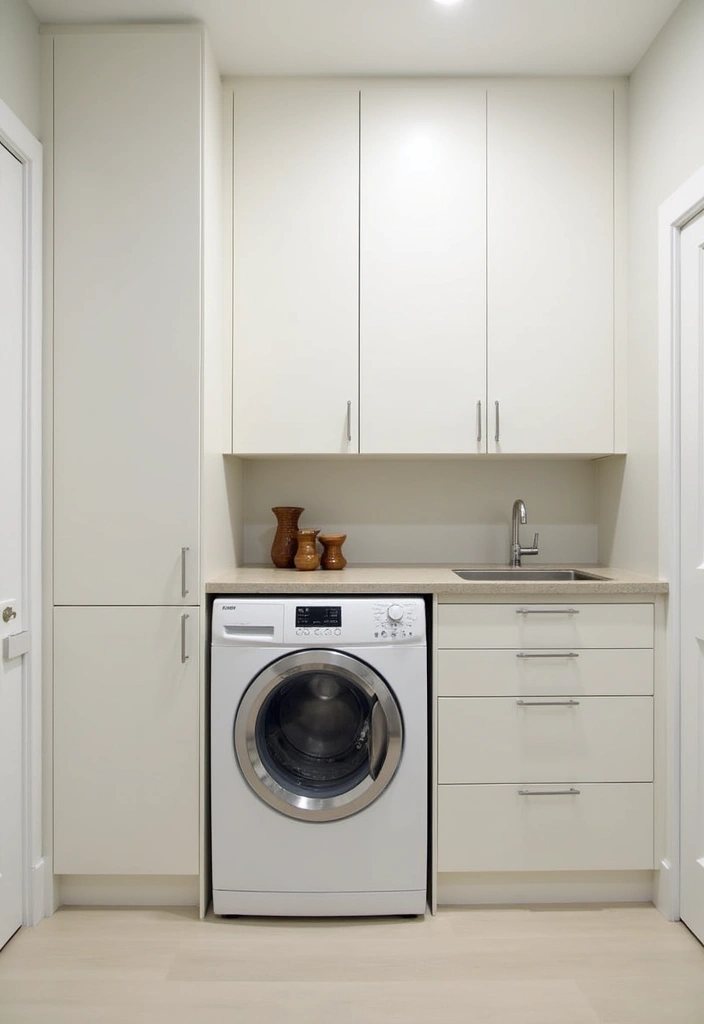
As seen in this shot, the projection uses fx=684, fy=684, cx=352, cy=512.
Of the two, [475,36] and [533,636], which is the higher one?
[475,36]

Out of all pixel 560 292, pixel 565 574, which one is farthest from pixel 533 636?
pixel 560 292

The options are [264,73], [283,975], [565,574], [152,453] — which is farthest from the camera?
[565,574]

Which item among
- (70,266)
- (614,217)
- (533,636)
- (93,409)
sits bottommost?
(533,636)

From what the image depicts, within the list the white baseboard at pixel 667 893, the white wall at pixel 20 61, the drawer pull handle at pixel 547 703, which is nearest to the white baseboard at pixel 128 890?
the drawer pull handle at pixel 547 703

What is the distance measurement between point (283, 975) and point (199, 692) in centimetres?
77

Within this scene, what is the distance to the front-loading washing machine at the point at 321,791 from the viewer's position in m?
2.00

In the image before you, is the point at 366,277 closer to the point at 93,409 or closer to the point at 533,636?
the point at 93,409

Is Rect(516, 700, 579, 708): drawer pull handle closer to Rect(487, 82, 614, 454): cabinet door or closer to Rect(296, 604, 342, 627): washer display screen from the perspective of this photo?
Rect(296, 604, 342, 627): washer display screen

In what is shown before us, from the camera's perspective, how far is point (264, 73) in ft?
7.59

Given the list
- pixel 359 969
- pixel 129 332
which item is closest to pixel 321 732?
pixel 359 969

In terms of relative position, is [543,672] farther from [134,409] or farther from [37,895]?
[37,895]

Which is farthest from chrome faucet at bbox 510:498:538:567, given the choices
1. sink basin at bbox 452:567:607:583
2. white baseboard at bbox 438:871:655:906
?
white baseboard at bbox 438:871:655:906

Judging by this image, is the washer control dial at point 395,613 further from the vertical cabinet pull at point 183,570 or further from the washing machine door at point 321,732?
the vertical cabinet pull at point 183,570

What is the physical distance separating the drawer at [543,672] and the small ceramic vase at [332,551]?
1.90 ft
